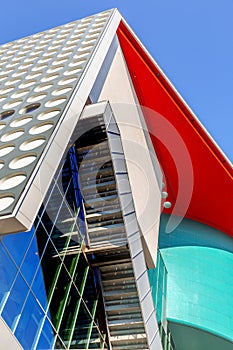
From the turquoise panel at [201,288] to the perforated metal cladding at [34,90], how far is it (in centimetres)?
1509

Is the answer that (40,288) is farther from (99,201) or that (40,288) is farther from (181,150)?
(181,150)

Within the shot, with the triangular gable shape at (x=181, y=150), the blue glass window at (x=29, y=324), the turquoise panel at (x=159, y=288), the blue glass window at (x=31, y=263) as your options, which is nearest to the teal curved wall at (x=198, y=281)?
the turquoise panel at (x=159, y=288)

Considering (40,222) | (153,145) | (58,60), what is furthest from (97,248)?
(153,145)

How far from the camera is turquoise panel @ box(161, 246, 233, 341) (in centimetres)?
2756

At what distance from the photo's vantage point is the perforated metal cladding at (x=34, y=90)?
11695 mm

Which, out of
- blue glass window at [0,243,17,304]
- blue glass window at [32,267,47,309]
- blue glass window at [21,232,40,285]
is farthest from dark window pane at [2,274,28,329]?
blue glass window at [32,267,47,309]

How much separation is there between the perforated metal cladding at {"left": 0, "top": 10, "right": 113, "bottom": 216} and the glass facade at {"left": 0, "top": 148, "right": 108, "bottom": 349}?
69.4 inches

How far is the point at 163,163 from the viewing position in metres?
32.2

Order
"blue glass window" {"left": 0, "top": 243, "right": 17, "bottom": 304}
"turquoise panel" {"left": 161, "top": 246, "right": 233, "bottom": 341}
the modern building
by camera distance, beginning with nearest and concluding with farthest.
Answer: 1. "blue glass window" {"left": 0, "top": 243, "right": 17, "bottom": 304}
2. the modern building
3. "turquoise panel" {"left": 161, "top": 246, "right": 233, "bottom": 341}

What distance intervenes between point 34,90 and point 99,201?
560cm

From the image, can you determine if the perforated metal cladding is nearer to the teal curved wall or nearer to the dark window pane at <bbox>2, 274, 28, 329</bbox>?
the dark window pane at <bbox>2, 274, 28, 329</bbox>

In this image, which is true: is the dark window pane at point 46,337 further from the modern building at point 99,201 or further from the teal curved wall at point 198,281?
the teal curved wall at point 198,281

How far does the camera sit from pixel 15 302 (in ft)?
36.4

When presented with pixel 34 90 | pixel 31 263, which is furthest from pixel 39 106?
pixel 31 263
